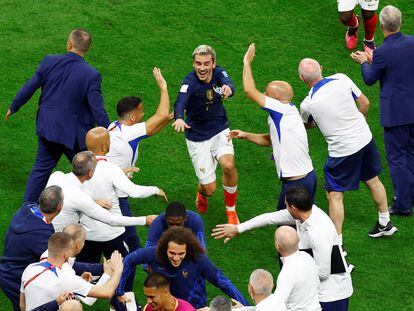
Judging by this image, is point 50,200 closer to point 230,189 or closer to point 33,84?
point 33,84

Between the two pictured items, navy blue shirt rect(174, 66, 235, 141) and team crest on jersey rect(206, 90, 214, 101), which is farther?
team crest on jersey rect(206, 90, 214, 101)

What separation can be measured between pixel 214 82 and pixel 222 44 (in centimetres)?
312

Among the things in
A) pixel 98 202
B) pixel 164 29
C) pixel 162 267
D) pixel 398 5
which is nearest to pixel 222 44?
pixel 164 29

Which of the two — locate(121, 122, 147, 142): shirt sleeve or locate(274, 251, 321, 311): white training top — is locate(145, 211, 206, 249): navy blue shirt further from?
locate(121, 122, 147, 142): shirt sleeve

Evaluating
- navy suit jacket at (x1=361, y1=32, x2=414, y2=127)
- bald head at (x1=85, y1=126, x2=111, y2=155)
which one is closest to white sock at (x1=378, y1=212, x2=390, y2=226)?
navy suit jacket at (x1=361, y1=32, x2=414, y2=127)

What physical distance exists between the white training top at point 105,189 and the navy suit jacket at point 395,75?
303 cm

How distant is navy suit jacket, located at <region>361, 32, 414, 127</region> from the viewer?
10633mm

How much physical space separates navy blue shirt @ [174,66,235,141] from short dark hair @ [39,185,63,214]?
236cm

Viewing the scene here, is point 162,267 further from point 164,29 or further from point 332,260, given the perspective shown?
point 164,29

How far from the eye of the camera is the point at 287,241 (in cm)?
771

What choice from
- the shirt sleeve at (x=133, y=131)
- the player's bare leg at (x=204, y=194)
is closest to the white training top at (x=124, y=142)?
the shirt sleeve at (x=133, y=131)

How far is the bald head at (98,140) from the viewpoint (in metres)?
9.10

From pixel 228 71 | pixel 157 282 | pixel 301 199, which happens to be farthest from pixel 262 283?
pixel 228 71

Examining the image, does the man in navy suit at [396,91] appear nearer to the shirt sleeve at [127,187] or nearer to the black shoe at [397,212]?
the black shoe at [397,212]
